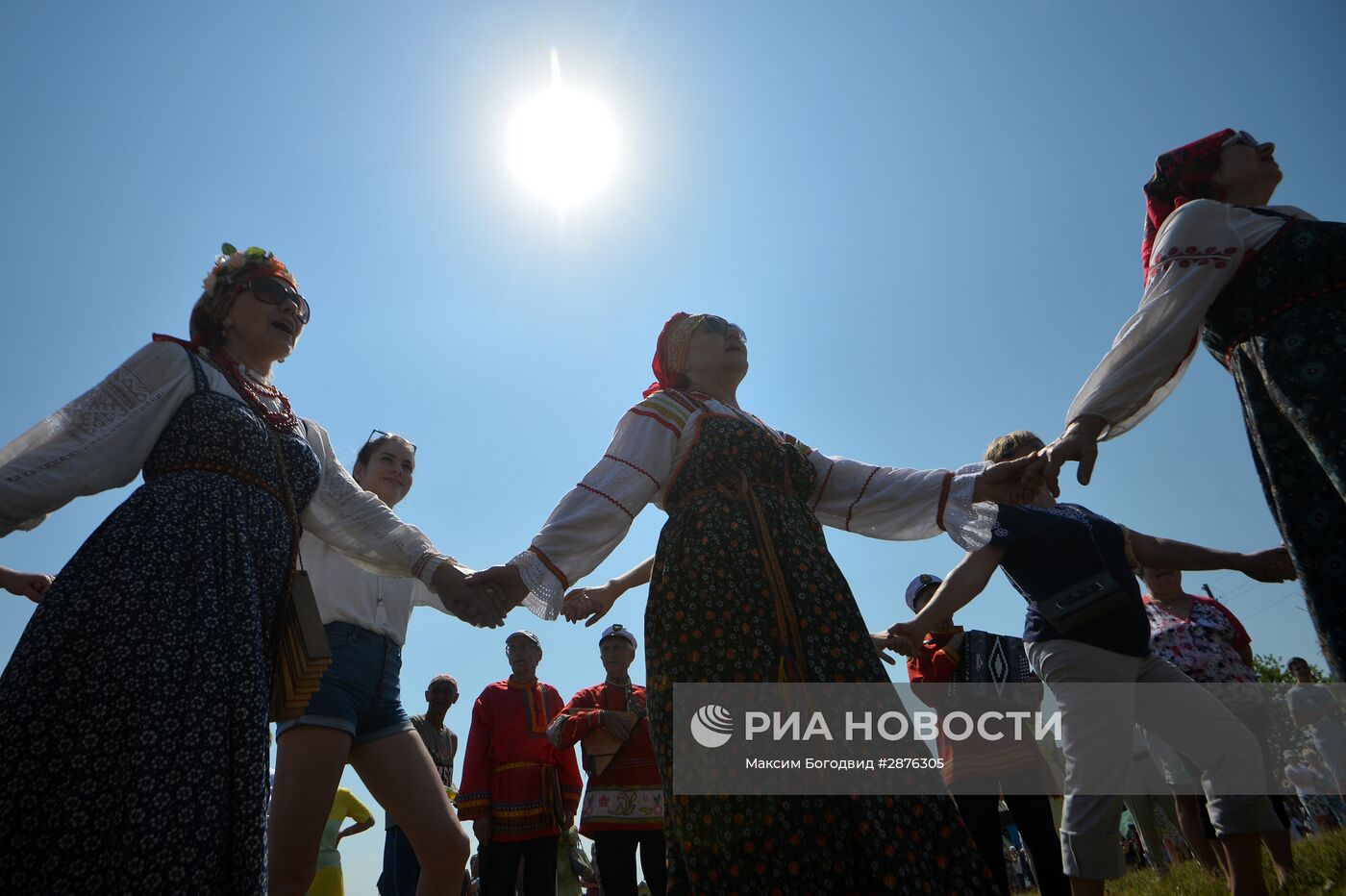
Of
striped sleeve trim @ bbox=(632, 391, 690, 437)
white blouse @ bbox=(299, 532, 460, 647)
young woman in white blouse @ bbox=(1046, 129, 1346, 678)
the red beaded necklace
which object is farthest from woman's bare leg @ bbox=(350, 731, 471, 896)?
young woman in white blouse @ bbox=(1046, 129, 1346, 678)

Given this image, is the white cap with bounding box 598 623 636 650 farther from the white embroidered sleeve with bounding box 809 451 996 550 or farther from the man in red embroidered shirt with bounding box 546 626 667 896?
the white embroidered sleeve with bounding box 809 451 996 550

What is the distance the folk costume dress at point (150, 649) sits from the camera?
1739 millimetres

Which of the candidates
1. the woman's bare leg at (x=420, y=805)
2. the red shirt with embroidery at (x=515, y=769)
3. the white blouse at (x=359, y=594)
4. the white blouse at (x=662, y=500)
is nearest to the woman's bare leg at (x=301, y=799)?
the woman's bare leg at (x=420, y=805)

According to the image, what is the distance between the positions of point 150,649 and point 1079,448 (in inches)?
102

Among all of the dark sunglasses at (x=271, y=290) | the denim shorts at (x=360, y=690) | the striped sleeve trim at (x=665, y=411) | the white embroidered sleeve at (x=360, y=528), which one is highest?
the dark sunglasses at (x=271, y=290)

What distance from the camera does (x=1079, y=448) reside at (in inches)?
99.7

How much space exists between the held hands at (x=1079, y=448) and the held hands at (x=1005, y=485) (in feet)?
1.08

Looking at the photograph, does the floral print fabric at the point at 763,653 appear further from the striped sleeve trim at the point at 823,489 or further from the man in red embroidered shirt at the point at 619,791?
the man in red embroidered shirt at the point at 619,791

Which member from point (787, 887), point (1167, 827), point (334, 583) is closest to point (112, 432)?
point (334, 583)

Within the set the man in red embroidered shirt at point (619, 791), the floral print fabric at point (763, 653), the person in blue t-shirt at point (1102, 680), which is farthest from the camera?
the man in red embroidered shirt at point (619, 791)

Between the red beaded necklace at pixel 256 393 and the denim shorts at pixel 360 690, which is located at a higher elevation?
the red beaded necklace at pixel 256 393

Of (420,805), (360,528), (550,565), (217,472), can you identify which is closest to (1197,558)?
(550,565)

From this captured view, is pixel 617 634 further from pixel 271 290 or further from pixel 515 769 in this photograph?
pixel 271 290

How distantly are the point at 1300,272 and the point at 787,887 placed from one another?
7.42 ft
